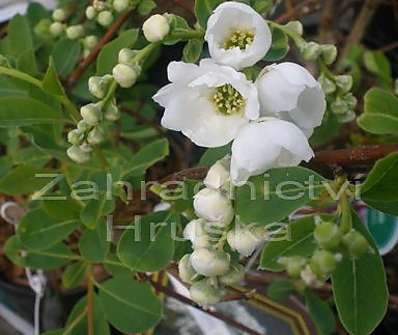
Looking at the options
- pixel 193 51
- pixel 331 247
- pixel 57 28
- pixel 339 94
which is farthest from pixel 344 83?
pixel 57 28

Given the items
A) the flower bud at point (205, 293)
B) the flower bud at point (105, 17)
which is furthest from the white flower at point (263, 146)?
the flower bud at point (105, 17)

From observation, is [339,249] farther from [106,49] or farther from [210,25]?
[106,49]

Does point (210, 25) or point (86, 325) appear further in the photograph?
point (86, 325)

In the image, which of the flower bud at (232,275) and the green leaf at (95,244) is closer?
the flower bud at (232,275)

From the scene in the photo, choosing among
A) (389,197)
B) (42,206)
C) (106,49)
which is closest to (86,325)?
(42,206)

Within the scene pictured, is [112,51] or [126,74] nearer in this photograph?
[126,74]

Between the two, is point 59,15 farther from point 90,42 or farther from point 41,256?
point 41,256

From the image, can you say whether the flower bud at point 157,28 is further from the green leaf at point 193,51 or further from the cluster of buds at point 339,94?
the cluster of buds at point 339,94
